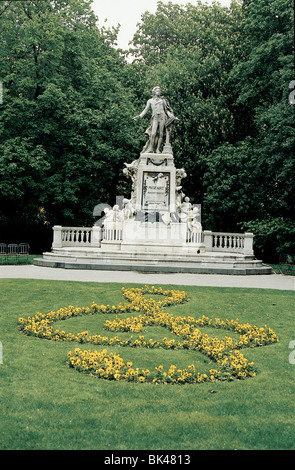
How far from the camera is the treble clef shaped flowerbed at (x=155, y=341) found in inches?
280

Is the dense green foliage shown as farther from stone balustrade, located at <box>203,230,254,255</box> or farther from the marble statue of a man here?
the marble statue of a man

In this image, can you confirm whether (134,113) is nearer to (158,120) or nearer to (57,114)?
(57,114)

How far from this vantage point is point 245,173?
33.1 m

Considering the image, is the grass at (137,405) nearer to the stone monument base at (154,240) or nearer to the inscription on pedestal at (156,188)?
the stone monument base at (154,240)

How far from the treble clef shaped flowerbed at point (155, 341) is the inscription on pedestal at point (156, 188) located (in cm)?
1218

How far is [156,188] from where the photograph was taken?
25.5m

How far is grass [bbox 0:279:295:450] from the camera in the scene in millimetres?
5016

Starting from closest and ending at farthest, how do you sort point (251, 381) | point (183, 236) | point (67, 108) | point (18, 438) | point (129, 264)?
point (18, 438) < point (251, 381) < point (129, 264) < point (183, 236) < point (67, 108)

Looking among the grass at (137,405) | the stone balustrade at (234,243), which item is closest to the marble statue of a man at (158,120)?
the stone balustrade at (234,243)

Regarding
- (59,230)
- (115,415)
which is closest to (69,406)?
(115,415)

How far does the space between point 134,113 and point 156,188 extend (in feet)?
36.9

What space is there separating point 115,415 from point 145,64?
1501 inches

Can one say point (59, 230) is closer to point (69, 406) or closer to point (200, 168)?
point (200, 168)

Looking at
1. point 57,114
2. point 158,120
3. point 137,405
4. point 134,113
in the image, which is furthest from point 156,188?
point 137,405
